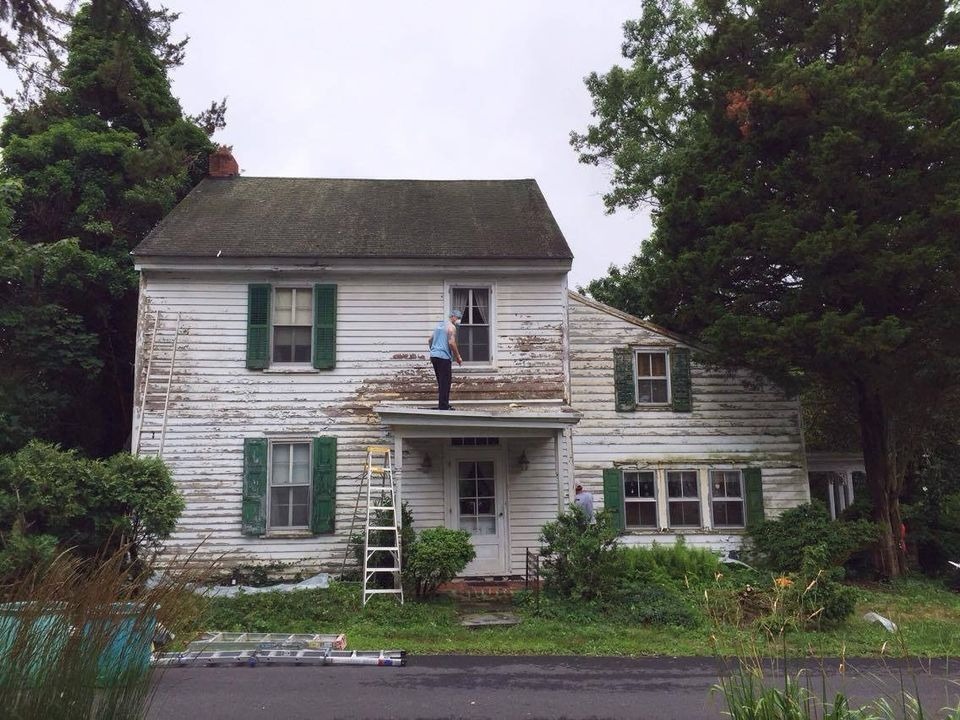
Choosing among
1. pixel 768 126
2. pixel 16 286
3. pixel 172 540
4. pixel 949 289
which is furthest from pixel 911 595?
pixel 16 286

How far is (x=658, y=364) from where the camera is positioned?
1394 centimetres

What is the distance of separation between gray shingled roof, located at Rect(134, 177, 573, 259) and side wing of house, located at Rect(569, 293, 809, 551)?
2463 mm

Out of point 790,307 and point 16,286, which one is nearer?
point 790,307

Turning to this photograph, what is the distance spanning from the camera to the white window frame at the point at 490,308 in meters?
12.8

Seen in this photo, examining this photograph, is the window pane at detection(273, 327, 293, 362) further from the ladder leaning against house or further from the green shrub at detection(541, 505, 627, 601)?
the green shrub at detection(541, 505, 627, 601)

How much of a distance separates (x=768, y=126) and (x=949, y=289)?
426 cm

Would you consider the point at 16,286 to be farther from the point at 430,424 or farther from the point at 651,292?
the point at 651,292

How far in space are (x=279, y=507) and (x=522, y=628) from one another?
5.30m

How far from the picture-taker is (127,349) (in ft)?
51.8

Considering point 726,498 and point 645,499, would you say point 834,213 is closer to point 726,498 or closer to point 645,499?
point 726,498

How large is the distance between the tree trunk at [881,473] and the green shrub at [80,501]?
489 inches

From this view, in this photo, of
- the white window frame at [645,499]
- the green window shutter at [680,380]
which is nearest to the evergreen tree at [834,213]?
the green window shutter at [680,380]

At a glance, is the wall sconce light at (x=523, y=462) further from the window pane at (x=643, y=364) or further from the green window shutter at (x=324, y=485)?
the green window shutter at (x=324, y=485)

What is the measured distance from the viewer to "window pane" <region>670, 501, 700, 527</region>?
1341 cm
